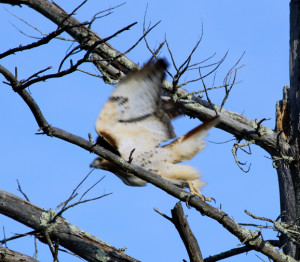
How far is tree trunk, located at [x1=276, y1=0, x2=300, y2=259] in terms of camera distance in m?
5.14

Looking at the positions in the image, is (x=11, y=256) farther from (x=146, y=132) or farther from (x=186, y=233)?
(x=146, y=132)

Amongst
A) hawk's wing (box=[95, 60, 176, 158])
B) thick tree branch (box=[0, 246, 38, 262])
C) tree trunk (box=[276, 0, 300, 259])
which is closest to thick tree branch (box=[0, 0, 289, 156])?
tree trunk (box=[276, 0, 300, 259])

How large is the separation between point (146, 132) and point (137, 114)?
8.7 inches

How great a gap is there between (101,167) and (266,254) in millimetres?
1552

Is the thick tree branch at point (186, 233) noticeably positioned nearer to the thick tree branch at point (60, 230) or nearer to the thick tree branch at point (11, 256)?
the thick tree branch at point (60, 230)

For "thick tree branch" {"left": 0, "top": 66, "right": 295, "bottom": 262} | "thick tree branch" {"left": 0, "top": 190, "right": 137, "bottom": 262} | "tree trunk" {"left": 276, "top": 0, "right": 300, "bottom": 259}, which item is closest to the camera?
"thick tree branch" {"left": 0, "top": 66, "right": 295, "bottom": 262}

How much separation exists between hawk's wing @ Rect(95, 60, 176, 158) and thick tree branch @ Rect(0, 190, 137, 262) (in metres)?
0.81

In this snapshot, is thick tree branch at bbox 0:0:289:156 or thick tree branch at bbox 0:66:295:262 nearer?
thick tree branch at bbox 0:66:295:262

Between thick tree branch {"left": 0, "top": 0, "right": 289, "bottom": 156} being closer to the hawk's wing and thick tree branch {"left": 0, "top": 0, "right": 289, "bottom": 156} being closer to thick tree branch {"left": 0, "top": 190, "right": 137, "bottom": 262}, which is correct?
the hawk's wing

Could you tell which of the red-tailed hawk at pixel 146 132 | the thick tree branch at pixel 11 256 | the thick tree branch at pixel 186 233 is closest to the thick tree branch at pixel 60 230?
the thick tree branch at pixel 11 256

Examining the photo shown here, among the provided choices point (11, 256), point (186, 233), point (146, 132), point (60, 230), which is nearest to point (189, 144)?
point (146, 132)

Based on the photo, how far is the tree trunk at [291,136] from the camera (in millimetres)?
5141

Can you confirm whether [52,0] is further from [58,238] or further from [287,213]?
[287,213]

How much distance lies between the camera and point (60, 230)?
159 inches
